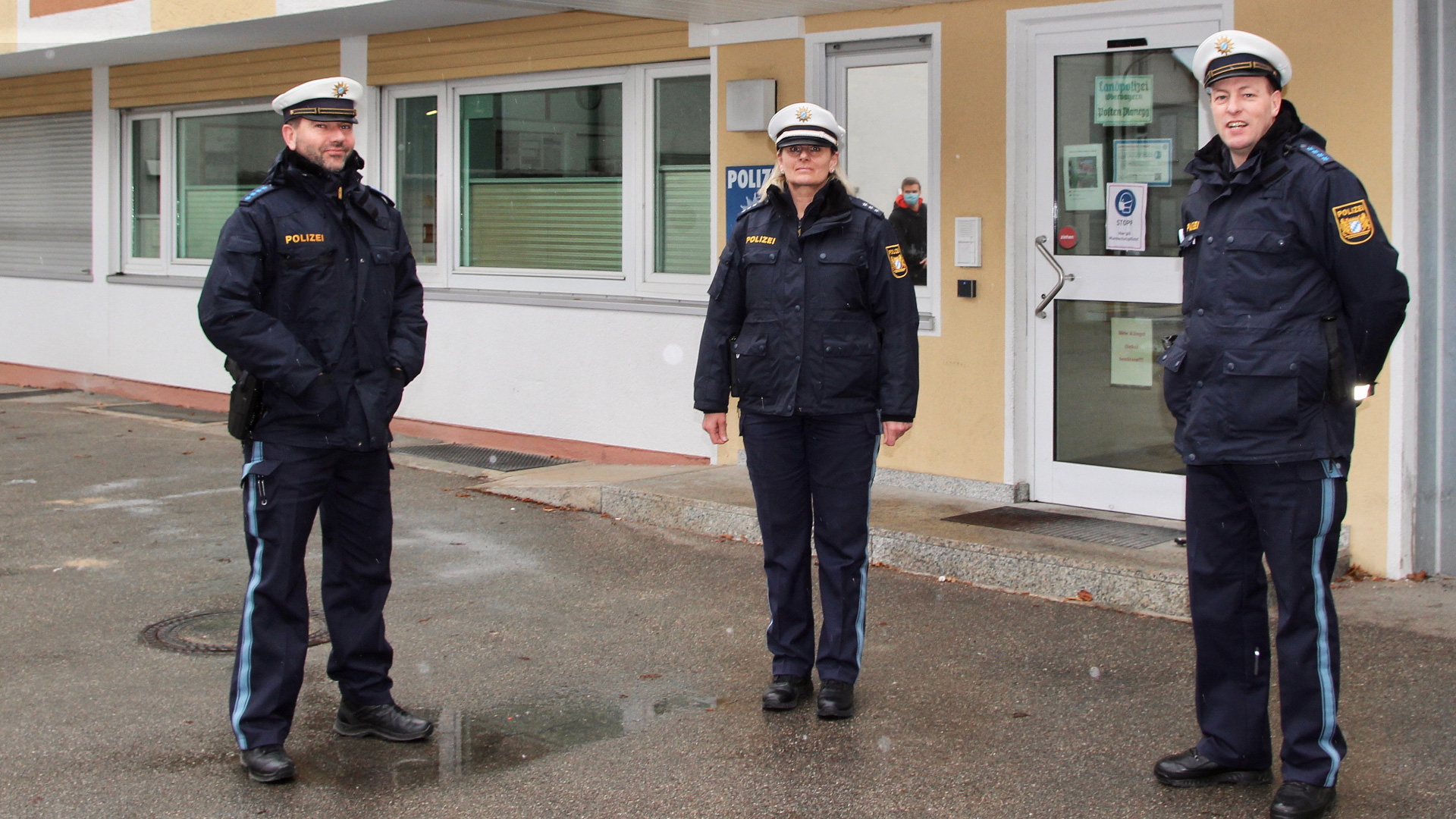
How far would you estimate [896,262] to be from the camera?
488cm

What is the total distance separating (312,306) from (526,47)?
6.15 m

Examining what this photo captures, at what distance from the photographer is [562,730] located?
4.76 meters

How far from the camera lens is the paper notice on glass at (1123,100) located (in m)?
7.09

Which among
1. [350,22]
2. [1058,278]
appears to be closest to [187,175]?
[350,22]

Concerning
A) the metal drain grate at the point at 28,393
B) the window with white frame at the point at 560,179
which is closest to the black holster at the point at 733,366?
the window with white frame at the point at 560,179

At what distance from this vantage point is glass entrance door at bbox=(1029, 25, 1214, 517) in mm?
7031

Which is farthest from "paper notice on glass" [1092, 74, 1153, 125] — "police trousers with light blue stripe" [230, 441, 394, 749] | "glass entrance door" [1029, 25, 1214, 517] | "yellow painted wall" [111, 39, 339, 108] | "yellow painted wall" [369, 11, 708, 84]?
"yellow painted wall" [111, 39, 339, 108]

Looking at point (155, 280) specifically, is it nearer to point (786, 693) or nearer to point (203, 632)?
point (203, 632)

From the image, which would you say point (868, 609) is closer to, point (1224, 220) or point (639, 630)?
point (639, 630)

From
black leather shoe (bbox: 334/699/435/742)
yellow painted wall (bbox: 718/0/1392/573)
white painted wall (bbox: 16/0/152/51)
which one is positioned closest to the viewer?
black leather shoe (bbox: 334/699/435/742)

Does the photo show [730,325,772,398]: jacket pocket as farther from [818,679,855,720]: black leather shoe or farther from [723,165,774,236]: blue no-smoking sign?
[723,165,774,236]: blue no-smoking sign

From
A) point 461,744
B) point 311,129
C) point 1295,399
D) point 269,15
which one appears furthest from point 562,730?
point 269,15

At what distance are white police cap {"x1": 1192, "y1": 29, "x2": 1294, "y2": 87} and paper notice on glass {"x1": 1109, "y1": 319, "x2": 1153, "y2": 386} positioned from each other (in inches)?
128

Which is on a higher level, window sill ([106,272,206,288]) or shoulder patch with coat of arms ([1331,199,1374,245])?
window sill ([106,272,206,288])
